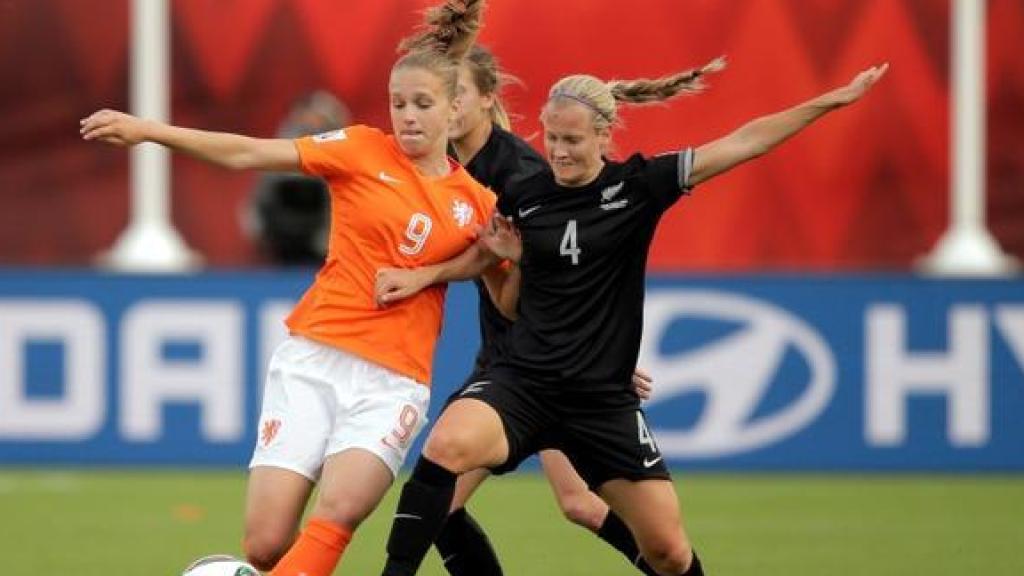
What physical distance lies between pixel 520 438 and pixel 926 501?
4947 mm

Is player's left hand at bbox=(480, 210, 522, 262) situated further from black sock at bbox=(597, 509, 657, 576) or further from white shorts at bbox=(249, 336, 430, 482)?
black sock at bbox=(597, 509, 657, 576)

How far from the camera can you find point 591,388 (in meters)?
7.27

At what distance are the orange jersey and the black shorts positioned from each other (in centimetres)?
28

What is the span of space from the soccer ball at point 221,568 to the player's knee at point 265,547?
0.04 m

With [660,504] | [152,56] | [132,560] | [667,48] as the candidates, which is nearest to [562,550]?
[132,560]

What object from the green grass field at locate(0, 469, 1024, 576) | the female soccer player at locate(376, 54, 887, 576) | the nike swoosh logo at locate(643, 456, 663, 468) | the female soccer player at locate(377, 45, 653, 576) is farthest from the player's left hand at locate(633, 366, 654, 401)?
the green grass field at locate(0, 469, 1024, 576)

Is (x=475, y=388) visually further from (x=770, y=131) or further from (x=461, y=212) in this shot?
(x=770, y=131)

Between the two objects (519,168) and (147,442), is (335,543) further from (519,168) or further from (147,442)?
(147,442)

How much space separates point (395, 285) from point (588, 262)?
0.62 m

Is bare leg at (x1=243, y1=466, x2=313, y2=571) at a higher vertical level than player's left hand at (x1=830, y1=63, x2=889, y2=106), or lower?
lower

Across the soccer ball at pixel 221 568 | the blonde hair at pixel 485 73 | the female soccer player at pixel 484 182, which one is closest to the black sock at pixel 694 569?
the female soccer player at pixel 484 182

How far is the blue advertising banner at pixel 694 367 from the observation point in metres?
12.7

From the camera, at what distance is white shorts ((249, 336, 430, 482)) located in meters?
7.00

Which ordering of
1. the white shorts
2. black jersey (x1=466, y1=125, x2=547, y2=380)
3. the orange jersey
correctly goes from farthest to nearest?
1. black jersey (x1=466, y1=125, x2=547, y2=380)
2. the orange jersey
3. the white shorts
